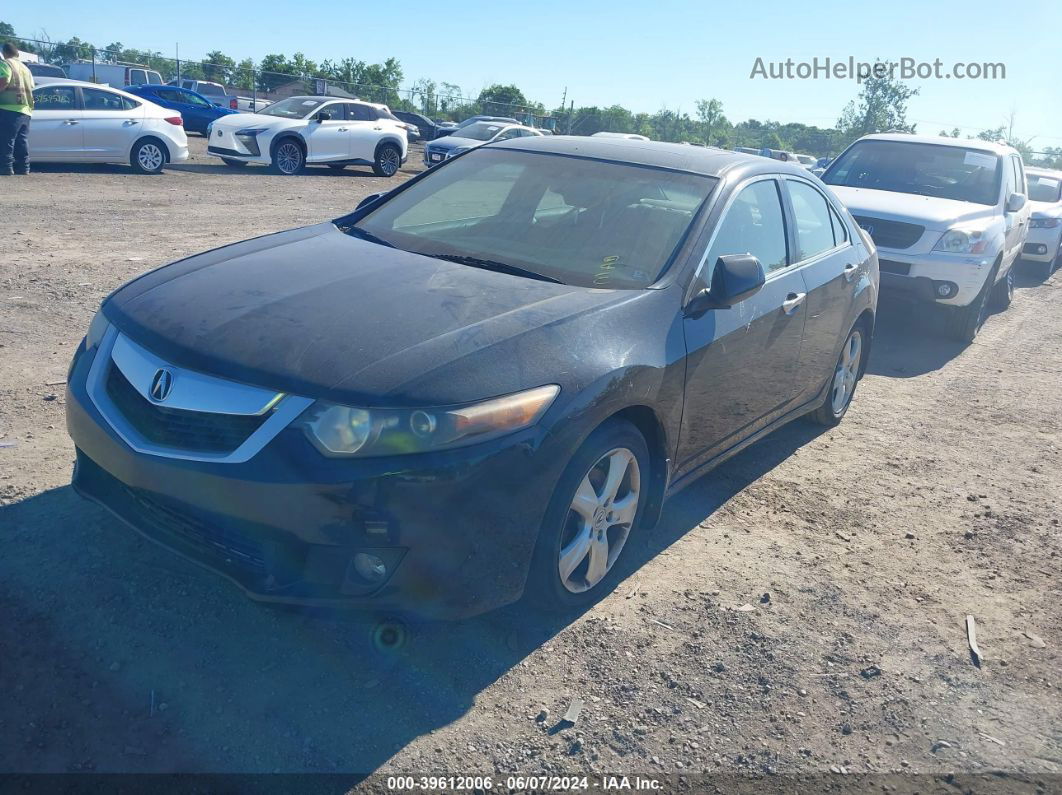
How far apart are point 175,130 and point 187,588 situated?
568 inches

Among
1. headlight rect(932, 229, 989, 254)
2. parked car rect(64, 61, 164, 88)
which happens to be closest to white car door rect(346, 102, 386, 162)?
headlight rect(932, 229, 989, 254)

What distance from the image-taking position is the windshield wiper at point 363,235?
4215mm

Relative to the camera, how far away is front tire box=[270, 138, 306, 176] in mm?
17781

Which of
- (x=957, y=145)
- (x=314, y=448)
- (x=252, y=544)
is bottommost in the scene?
(x=252, y=544)

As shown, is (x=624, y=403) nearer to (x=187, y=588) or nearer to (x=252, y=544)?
(x=252, y=544)

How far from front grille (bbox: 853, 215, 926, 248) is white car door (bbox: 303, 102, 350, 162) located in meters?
12.5

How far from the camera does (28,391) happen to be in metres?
4.99

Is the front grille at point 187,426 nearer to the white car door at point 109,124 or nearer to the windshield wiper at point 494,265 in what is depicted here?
the windshield wiper at point 494,265

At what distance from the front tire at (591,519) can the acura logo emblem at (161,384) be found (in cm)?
131

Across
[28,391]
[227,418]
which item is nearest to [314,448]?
[227,418]

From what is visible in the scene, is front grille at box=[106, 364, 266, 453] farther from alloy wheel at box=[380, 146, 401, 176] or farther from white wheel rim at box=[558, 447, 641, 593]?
alloy wheel at box=[380, 146, 401, 176]

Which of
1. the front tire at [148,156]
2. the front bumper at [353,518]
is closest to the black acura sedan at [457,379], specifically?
the front bumper at [353,518]

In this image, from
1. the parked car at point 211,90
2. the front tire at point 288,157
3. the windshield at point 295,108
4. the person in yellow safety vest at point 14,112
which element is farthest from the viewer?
the parked car at point 211,90

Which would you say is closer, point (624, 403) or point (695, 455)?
point (624, 403)
